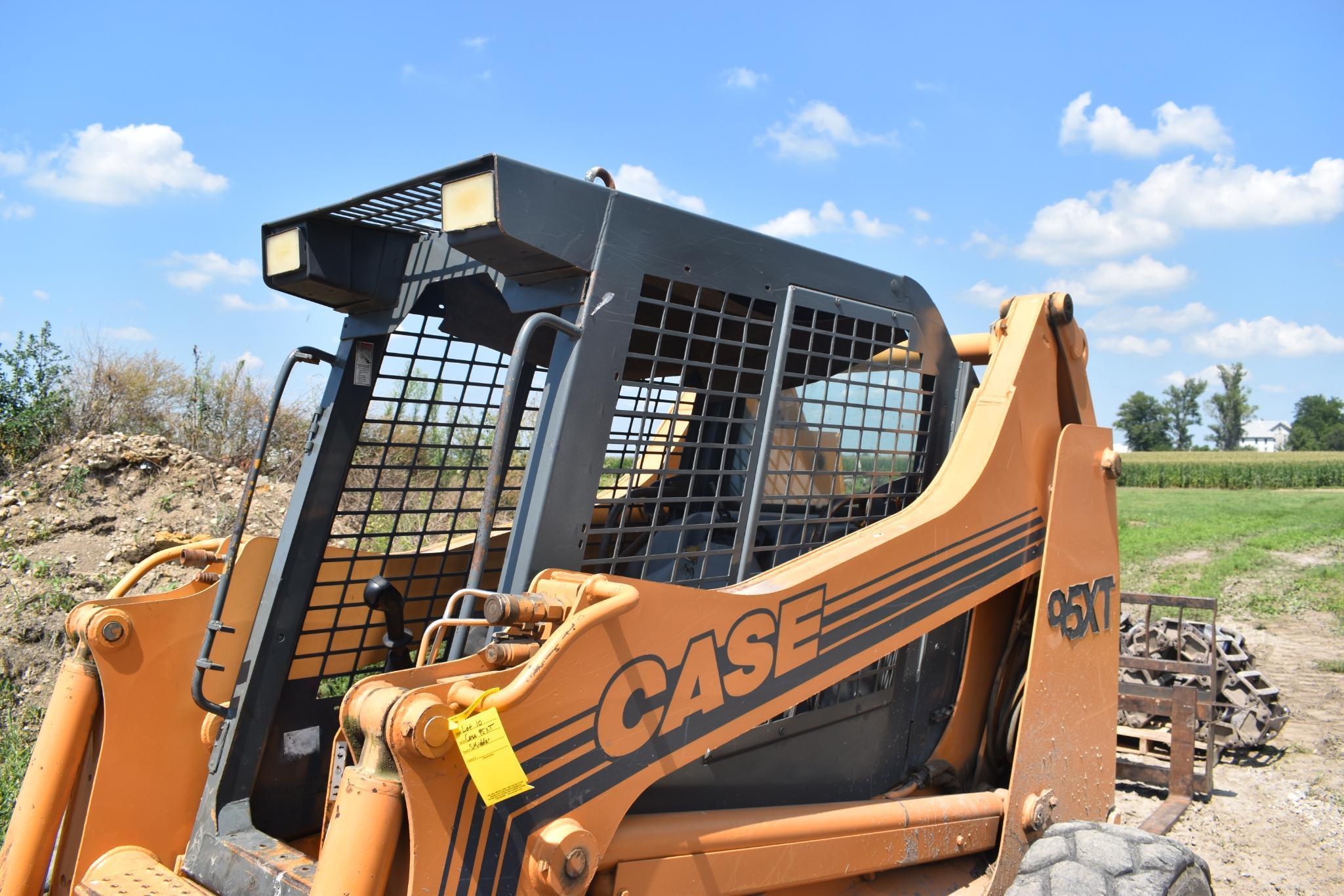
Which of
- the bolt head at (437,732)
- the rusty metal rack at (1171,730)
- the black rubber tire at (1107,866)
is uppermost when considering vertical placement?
the bolt head at (437,732)

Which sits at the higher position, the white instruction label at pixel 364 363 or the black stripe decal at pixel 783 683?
the white instruction label at pixel 364 363

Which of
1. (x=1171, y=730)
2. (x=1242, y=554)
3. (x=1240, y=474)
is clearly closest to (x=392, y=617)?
(x=1171, y=730)

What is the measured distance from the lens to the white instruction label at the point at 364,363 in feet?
10.4

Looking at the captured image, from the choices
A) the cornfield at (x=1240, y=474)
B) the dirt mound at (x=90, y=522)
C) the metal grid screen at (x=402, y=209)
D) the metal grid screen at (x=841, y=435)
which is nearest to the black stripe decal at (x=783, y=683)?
the metal grid screen at (x=841, y=435)

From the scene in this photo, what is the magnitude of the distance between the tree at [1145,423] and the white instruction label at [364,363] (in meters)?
103

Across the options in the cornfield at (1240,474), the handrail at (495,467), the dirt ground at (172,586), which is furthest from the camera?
the cornfield at (1240,474)

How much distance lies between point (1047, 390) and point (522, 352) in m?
1.94

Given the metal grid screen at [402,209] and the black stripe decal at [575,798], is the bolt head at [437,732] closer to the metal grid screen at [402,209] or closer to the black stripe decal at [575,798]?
the black stripe decal at [575,798]

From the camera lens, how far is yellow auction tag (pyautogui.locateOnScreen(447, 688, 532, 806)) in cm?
178

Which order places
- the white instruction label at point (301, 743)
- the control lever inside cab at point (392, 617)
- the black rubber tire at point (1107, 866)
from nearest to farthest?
1. the black rubber tire at point (1107, 866)
2. the control lever inside cab at point (392, 617)
3. the white instruction label at point (301, 743)

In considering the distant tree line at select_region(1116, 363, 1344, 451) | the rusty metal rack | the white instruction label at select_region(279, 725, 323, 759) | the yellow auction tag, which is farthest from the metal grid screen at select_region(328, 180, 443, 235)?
the distant tree line at select_region(1116, 363, 1344, 451)

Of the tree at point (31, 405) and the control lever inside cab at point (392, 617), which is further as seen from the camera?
the tree at point (31, 405)

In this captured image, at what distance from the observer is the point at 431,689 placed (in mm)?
1826

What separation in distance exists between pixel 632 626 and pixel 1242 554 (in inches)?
781
